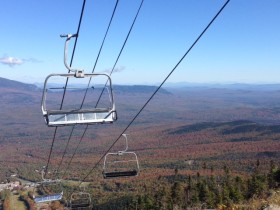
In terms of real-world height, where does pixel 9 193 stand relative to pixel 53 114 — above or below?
below

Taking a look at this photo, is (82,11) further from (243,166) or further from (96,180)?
(243,166)

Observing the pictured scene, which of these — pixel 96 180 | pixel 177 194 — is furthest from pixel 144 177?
pixel 177 194

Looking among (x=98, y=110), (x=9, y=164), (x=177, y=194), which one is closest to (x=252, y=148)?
(x=9, y=164)

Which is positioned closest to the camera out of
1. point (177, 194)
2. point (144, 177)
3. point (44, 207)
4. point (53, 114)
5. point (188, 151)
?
point (53, 114)

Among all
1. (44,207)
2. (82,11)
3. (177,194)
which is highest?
(82,11)

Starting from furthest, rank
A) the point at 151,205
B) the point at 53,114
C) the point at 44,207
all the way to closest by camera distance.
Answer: the point at 44,207 → the point at 151,205 → the point at 53,114

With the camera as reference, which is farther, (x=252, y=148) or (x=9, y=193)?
(x=252, y=148)

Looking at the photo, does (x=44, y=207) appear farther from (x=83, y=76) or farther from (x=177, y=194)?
(x=83, y=76)

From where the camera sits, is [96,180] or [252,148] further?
[252,148]

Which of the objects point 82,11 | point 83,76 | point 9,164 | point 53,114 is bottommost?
point 9,164
